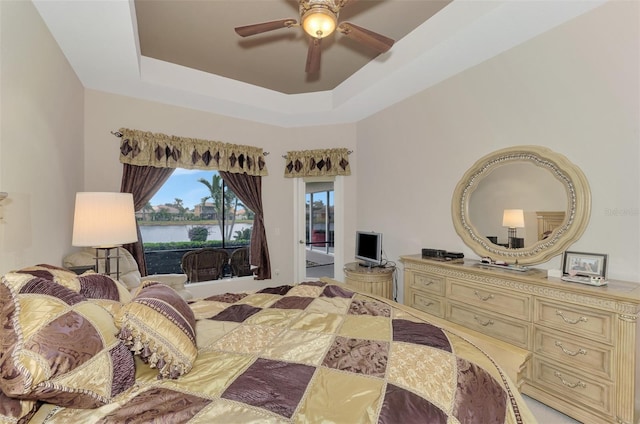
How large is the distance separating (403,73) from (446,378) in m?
2.84

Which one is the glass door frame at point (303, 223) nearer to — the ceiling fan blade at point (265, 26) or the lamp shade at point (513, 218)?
the lamp shade at point (513, 218)

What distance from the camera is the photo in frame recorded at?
1924 mm

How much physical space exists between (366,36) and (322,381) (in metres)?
2.12

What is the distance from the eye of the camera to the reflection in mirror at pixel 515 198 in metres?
2.34

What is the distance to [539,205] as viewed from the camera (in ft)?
7.89

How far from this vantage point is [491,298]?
2320 mm

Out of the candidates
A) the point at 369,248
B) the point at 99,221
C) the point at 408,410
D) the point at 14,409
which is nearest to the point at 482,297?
the point at 369,248

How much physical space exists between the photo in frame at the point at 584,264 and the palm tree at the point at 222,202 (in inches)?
153

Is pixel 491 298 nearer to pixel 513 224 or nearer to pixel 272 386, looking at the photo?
pixel 513 224

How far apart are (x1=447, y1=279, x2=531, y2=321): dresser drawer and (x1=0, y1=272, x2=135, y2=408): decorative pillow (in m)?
2.46

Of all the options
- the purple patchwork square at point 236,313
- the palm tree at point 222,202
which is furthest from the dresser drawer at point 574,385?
the palm tree at point 222,202

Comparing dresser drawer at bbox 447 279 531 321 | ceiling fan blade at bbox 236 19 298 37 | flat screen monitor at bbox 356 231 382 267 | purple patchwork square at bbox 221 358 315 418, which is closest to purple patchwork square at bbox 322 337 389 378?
purple patchwork square at bbox 221 358 315 418

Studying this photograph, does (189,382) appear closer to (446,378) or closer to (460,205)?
(446,378)

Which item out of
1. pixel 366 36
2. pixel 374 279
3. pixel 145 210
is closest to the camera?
pixel 366 36
